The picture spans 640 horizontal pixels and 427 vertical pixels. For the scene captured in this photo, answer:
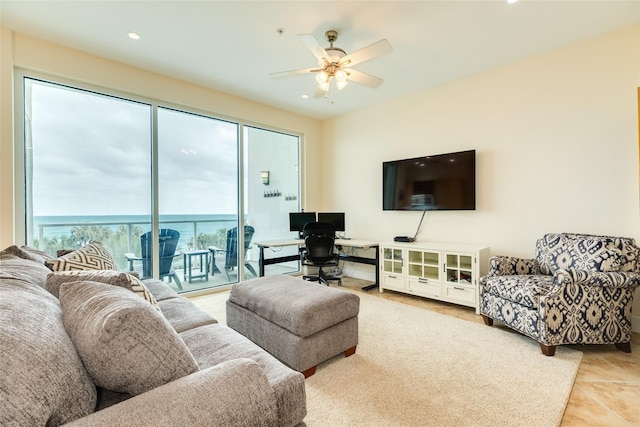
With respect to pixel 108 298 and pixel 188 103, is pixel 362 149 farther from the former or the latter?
pixel 108 298

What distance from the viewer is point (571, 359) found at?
2.23 meters

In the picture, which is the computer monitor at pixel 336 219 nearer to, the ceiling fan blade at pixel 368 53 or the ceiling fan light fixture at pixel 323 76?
the ceiling fan light fixture at pixel 323 76

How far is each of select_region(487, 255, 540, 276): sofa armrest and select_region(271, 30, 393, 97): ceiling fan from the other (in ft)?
6.96

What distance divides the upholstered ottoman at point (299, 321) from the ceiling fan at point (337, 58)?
1.90 meters

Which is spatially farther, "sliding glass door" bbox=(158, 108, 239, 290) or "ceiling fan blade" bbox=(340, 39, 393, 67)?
"sliding glass door" bbox=(158, 108, 239, 290)

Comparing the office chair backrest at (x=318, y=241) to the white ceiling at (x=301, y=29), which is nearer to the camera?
the white ceiling at (x=301, y=29)

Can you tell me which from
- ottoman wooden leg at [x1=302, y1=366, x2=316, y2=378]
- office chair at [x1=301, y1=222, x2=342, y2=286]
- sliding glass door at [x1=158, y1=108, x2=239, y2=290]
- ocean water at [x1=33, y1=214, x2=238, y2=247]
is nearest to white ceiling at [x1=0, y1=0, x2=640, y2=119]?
sliding glass door at [x1=158, y1=108, x2=239, y2=290]

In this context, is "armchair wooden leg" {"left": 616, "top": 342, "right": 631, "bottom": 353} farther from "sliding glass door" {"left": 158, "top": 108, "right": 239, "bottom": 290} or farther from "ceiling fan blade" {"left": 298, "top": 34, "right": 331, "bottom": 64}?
"sliding glass door" {"left": 158, "top": 108, "right": 239, "bottom": 290}

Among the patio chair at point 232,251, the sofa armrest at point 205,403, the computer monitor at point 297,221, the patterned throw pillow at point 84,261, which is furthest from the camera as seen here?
the computer monitor at point 297,221

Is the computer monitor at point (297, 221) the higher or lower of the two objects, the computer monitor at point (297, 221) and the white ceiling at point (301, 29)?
the lower

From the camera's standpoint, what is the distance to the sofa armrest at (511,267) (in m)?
2.88

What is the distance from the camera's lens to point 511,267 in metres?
2.90

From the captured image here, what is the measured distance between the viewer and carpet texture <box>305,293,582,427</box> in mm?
1646

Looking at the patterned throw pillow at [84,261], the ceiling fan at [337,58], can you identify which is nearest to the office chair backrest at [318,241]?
the ceiling fan at [337,58]
